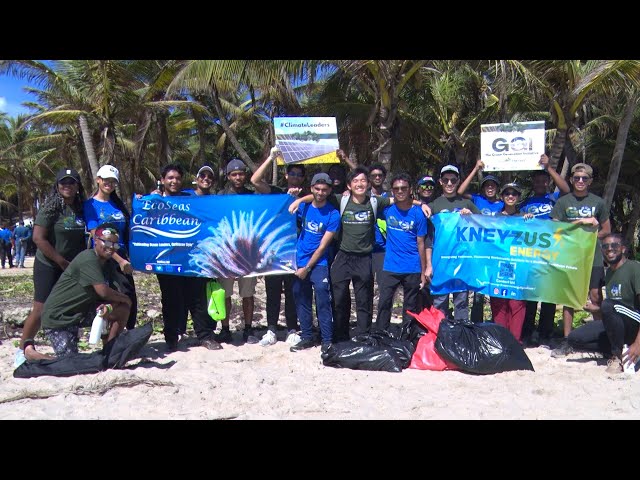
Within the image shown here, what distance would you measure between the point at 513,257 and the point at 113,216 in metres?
4.64

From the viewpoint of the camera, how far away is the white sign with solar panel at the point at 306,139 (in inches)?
266

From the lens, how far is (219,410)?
4.45 meters

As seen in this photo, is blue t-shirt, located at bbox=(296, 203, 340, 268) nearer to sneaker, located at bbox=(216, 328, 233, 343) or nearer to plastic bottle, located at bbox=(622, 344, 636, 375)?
sneaker, located at bbox=(216, 328, 233, 343)

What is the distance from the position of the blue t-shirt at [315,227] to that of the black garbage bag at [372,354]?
1.06m

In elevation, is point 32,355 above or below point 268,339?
above

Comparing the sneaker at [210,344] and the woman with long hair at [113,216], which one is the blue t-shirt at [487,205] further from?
the woman with long hair at [113,216]

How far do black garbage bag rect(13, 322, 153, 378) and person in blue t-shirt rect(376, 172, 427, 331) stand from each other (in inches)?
109

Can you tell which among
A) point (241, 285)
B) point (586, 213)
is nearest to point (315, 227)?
point (241, 285)

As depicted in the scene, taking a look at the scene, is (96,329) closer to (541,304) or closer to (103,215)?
(103,215)

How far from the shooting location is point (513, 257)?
6.41 metres

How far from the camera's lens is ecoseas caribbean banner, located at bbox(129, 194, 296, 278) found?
21.9 feet

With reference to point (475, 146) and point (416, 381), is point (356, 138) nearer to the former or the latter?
point (475, 146)

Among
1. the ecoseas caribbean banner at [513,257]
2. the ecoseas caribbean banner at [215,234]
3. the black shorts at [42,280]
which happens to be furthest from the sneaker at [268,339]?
the black shorts at [42,280]

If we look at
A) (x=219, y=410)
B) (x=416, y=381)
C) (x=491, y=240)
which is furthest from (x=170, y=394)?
(x=491, y=240)
